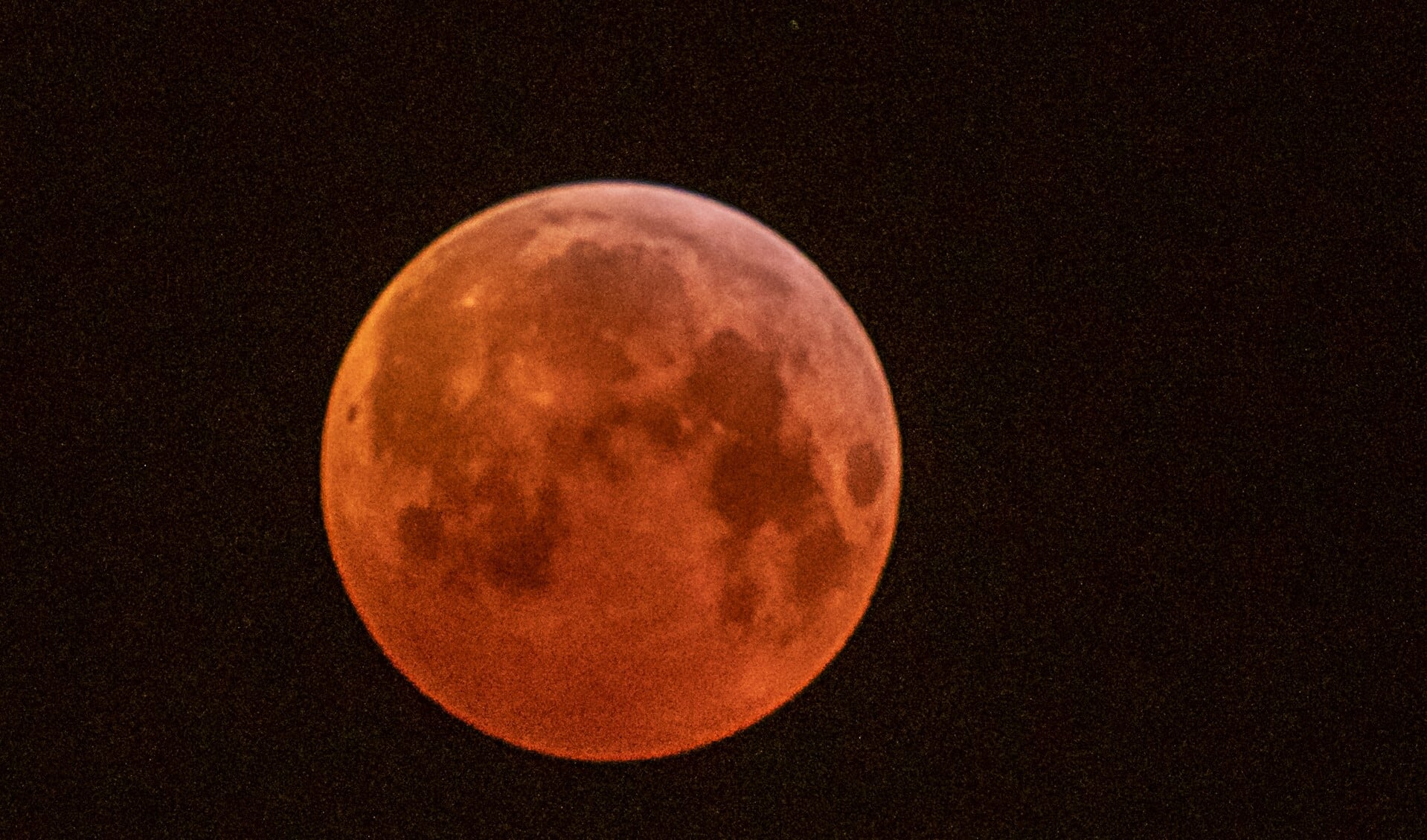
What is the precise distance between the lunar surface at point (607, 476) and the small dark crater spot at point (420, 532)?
0.5 inches

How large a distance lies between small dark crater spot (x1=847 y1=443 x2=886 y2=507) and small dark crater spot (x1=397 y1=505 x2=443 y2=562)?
1973mm

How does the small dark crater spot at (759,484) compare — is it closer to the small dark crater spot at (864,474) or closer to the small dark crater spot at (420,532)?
the small dark crater spot at (864,474)

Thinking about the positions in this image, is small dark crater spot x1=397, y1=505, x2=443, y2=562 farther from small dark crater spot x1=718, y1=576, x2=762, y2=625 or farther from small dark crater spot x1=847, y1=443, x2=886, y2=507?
small dark crater spot x1=847, y1=443, x2=886, y2=507

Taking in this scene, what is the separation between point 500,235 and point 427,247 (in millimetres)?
758

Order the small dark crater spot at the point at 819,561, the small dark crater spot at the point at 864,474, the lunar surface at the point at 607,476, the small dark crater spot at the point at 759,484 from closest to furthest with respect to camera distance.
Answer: the lunar surface at the point at 607,476
the small dark crater spot at the point at 759,484
the small dark crater spot at the point at 819,561
the small dark crater spot at the point at 864,474

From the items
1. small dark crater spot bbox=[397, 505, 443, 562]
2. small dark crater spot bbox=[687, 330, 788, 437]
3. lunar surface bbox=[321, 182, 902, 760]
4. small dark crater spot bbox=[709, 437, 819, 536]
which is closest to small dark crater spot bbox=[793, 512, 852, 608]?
lunar surface bbox=[321, 182, 902, 760]

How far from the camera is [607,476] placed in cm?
416

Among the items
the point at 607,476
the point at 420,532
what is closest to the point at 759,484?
the point at 607,476

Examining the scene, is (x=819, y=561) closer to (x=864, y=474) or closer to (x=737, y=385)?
(x=864, y=474)

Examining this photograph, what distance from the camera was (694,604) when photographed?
4.36 m

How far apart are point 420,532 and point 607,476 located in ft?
3.17

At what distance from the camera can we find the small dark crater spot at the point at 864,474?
15.7 ft

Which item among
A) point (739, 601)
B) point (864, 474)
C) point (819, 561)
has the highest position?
point (864, 474)

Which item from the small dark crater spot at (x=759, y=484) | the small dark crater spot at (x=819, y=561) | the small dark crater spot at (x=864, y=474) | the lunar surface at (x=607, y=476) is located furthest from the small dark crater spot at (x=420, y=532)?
the small dark crater spot at (x=864, y=474)
